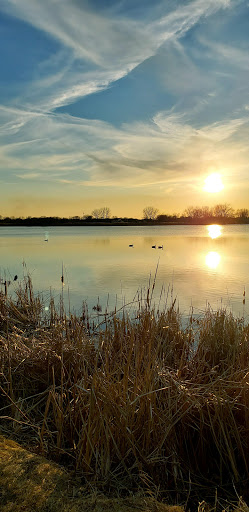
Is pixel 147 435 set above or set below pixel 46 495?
below

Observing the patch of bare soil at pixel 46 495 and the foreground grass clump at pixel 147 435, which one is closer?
the patch of bare soil at pixel 46 495

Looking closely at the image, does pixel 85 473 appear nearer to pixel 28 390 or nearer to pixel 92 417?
pixel 92 417

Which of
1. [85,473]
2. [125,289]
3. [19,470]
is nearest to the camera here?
[19,470]

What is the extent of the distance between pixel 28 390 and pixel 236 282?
10.5 m

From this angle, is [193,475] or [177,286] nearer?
[193,475]

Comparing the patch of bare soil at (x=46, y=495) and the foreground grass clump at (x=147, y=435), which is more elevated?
the patch of bare soil at (x=46, y=495)

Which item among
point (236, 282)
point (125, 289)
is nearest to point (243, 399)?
point (125, 289)

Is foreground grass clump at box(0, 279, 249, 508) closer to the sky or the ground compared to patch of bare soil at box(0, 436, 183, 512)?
closer to the ground

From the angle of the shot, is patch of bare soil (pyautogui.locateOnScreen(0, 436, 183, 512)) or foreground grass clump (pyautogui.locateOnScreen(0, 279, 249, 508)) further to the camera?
foreground grass clump (pyautogui.locateOnScreen(0, 279, 249, 508))

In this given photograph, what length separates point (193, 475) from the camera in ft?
8.39

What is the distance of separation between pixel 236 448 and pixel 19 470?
1824mm

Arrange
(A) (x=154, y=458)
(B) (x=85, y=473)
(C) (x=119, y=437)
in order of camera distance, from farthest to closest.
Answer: (C) (x=119, y=437)
(A) (x=154, y=458)
(B) (x=85, y=473)

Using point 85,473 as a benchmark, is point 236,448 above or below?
below

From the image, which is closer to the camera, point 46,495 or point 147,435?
point 46,495
